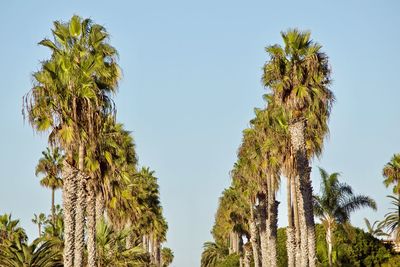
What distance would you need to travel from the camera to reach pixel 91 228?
34938 mm

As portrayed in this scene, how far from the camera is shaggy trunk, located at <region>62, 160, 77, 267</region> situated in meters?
25.1

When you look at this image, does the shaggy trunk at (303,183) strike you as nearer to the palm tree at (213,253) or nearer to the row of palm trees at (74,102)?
the row of palm trees at (74,102)

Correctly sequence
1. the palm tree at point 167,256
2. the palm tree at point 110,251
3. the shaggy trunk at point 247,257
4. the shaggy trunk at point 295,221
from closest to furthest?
1. the palm tree at point 110,251
2. the shaggy trunk at point 295,221
3. the shaggy trunk at point 247,257
4. the palm tree at point 167,256

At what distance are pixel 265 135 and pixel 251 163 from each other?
737cm

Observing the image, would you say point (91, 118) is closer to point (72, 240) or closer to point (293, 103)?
point (72, 240)

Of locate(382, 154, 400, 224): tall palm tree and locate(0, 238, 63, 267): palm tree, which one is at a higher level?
locate(382, 154, 400, 224): tall palm tree

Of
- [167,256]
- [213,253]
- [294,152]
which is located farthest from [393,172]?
[167,256]

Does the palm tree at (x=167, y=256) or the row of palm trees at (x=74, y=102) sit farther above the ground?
the palm tree at (x=167, y=256)

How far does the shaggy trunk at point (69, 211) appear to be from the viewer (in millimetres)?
25062

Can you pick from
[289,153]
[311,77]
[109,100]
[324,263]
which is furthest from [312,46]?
[324,263]

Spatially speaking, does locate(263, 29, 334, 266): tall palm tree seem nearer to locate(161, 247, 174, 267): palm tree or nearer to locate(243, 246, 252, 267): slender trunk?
locate(243, 246, 252, 267): slender trunk

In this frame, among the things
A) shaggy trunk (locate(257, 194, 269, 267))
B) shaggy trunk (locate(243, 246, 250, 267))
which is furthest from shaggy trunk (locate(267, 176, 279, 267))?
shaggy trunk (locate(243, 246, 250, 267))

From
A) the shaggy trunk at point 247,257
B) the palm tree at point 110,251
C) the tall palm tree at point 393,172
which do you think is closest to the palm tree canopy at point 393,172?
the tall palm tree at point 393,172

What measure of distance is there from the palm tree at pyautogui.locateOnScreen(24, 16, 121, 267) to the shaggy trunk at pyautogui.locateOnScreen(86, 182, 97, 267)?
18.7ft
